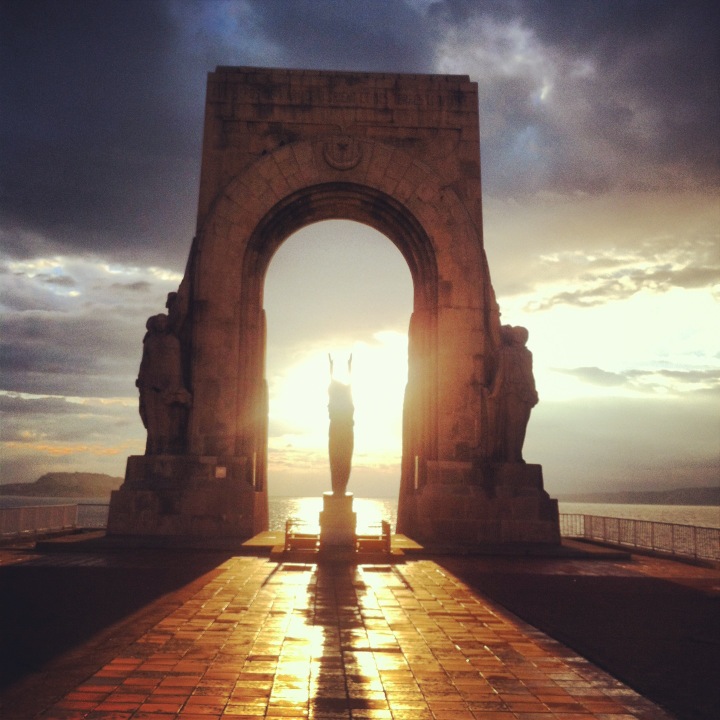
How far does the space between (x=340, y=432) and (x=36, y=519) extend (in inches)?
320

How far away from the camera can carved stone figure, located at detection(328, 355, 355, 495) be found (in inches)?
519

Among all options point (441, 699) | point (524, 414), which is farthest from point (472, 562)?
point (441, 699)

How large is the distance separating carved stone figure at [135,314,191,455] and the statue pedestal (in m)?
4.94

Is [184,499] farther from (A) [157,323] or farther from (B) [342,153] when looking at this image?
(B) [342,153]

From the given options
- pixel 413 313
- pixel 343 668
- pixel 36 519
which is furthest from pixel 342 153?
pixel 343 668

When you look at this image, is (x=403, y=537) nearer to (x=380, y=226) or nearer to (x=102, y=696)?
(x=380, y=226)

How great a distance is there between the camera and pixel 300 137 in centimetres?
1789

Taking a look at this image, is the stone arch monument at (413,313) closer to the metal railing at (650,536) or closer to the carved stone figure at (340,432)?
the metal railing at (650,536)

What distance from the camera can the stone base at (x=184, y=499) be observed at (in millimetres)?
14852

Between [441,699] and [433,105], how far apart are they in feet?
53.7

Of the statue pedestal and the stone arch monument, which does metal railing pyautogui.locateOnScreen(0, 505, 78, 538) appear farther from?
the statue pedestal

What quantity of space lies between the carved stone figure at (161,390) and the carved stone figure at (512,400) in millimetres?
7281

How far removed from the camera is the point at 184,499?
593 inches

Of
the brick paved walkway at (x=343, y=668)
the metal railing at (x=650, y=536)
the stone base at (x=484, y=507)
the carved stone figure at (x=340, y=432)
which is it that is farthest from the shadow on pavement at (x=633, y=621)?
the metal railing at (x=650, y=536)
